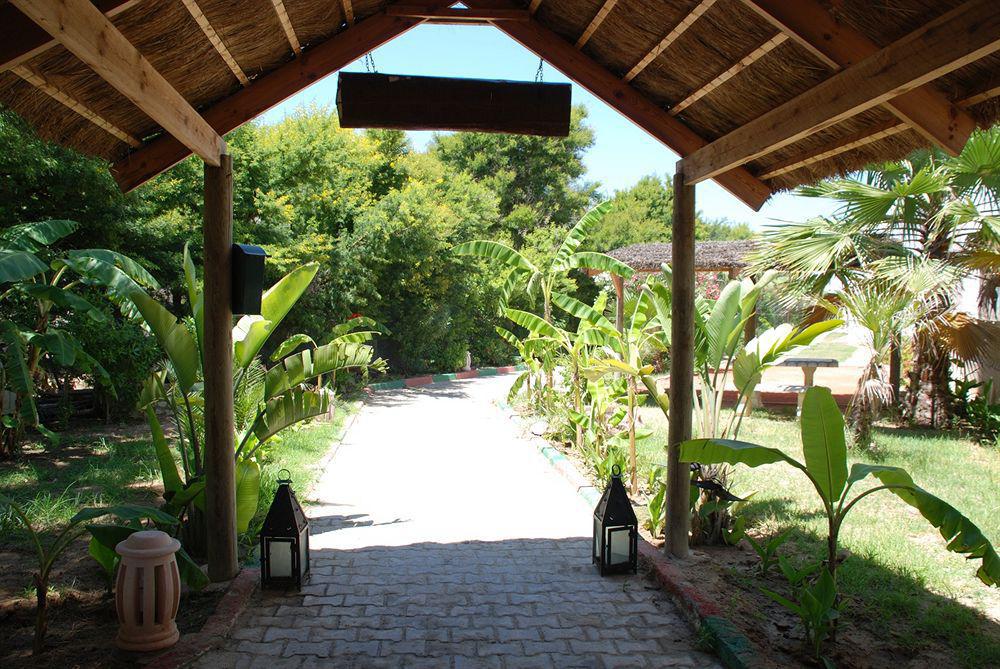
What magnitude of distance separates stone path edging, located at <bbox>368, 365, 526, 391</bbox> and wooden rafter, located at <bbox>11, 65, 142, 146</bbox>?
14.5 metres

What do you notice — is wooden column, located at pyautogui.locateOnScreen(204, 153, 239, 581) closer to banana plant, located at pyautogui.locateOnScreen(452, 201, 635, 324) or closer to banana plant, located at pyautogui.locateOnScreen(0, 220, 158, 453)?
banana plant, located at pyautogui.locateOnScreen(0, 220, 158, 453)

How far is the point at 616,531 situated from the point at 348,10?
427cm

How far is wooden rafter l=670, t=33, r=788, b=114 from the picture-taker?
4.33 m

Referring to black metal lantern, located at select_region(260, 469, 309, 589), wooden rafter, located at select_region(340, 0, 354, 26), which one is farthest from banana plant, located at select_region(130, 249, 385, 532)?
wooden rafter, located at select_region(340, 0, 354, 26)

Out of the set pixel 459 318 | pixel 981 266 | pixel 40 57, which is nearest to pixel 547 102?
pixel 40 57

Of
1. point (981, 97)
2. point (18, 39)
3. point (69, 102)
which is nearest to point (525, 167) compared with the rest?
point (69, 102)

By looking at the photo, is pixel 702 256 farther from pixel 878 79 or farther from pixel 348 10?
pixel 878 79

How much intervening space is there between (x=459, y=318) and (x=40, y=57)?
19.5 m

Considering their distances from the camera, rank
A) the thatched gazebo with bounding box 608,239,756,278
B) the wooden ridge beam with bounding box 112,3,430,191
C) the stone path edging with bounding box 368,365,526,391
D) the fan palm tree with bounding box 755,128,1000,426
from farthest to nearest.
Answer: the stone path edging with bounding box 368,365,526,391
the thatched gazebo with bounding box 608,239,756,278
the fan palm tree with bounding box 755,128,1000,426
the wooden ridge beam with bounding box 112,3,430,191

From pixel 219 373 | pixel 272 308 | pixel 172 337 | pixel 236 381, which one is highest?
pixel 272 308

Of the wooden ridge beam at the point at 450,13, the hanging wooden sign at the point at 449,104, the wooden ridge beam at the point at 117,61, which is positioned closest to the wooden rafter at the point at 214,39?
the wooden ridge beam at the point at 117,61

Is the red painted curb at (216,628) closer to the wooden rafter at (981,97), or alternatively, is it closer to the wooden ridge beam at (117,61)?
the wooden ridge beam at (117,61)

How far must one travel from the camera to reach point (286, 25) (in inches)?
187

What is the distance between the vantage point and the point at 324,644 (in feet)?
14.3
